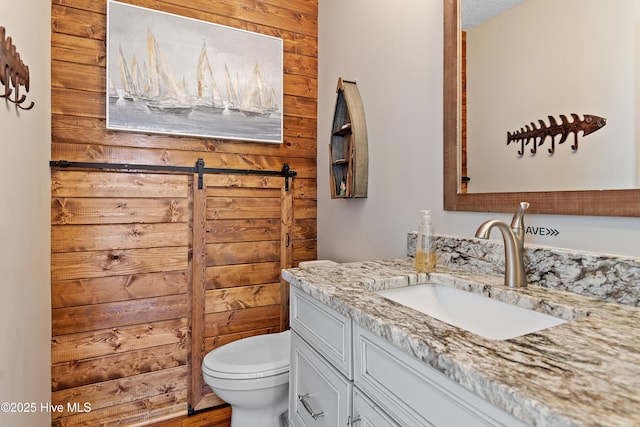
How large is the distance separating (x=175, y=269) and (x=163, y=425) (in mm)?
808

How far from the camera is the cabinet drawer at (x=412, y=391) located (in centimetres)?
51

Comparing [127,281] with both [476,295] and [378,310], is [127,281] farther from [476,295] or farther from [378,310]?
[476,295]

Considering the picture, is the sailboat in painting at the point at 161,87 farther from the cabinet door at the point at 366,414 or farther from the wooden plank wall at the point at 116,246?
the cabinet door at the point at 366,414

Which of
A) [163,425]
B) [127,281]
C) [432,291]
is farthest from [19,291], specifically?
[432,291]

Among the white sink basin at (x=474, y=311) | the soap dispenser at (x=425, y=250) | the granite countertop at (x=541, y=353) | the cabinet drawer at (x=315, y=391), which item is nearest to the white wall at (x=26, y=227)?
the cabinet drawer at (x=315, y=391)

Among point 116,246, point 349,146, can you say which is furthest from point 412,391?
point 116,246

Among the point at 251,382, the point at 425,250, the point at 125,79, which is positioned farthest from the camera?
the point at 125,79

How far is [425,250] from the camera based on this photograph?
1.17 meters

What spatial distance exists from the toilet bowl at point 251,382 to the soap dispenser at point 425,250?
76 cm

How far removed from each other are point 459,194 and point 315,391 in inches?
31.7

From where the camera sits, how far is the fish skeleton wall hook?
2.92 feet

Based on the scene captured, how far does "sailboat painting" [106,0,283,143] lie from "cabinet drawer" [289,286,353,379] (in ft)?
3.96

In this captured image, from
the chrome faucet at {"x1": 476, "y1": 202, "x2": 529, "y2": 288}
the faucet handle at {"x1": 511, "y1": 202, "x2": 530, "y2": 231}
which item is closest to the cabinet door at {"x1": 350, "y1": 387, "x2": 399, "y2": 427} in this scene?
the chrome faucet at {"x1": 476, "y1": 202, "x2": 529, "y2": 288}

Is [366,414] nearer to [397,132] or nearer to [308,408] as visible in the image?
[308,408]
